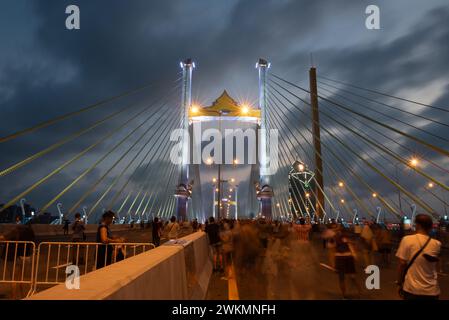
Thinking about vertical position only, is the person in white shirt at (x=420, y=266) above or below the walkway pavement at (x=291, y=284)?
above

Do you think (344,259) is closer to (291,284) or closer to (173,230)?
(291,284)

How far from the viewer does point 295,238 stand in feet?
86.0

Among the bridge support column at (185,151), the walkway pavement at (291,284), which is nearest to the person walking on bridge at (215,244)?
the walkway pavement at (291,284)

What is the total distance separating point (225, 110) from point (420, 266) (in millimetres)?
43166

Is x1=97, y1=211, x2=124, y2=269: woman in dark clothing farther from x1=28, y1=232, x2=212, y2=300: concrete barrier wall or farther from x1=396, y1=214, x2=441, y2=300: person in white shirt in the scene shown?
x1=396, y1=214, x2=441, y2=300: person in white shirt

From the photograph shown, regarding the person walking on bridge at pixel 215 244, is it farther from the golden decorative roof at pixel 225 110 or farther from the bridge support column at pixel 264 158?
the golden decorative roof at pixel 225 110

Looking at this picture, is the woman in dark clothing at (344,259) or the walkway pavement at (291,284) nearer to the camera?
the walkway pavement at (291,284)

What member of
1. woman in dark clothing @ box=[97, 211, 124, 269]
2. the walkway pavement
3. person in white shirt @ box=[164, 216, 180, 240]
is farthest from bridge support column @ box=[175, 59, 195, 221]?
woman in dark clothing @ box=[97, 211, 124, 269]

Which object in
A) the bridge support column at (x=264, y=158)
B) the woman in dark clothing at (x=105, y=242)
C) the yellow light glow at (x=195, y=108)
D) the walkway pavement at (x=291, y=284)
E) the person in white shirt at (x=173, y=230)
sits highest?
the yellow light glow at (x=195, y=108)

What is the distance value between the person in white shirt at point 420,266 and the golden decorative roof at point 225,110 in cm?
3773

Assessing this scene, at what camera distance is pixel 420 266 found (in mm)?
4406

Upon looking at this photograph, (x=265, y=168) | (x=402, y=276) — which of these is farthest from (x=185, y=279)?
(x=265, y=168)

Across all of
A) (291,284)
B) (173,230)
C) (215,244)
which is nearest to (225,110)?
(173,230)

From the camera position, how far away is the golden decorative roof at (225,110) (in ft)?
143
